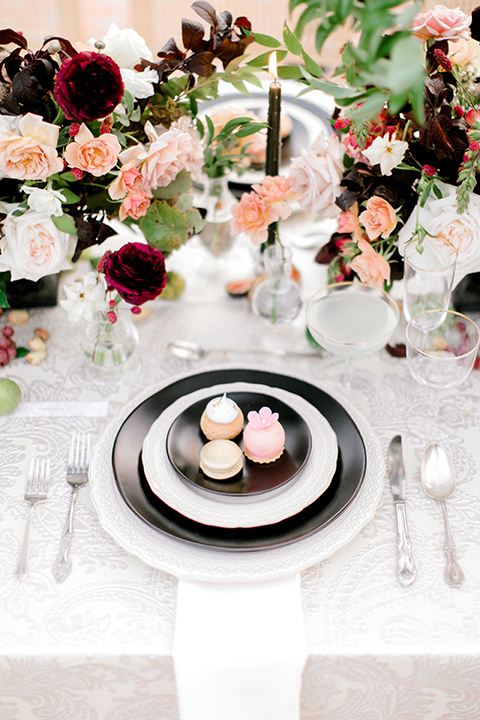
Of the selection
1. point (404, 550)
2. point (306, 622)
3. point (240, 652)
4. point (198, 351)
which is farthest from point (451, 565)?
point (198, 351)

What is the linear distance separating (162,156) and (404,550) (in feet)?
2.63

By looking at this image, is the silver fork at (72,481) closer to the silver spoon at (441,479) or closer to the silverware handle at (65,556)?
the silverware handle at (65,556)

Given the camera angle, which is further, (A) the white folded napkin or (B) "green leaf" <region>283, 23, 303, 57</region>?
(B) "green leaf" <region>283, 23, 303, 57</region>

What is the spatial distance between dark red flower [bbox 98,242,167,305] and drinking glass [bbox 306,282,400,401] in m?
0.32

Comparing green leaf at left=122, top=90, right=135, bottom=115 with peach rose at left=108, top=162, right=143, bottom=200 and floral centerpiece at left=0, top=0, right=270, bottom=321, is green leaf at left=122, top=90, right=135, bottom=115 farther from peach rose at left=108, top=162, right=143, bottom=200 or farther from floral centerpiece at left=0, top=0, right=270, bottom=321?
peach rose at left=108, top=162, right=143, bottom=200

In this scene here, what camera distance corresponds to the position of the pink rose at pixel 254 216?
4.10 ft

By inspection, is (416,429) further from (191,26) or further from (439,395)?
(191,26)

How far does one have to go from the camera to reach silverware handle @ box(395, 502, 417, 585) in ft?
→ 2.99

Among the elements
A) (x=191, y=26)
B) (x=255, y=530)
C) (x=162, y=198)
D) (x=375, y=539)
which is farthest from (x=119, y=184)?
(x=375, y=539)

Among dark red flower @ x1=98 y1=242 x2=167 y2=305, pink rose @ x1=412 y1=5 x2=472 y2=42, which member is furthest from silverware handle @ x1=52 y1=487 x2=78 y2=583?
pink rose @ x1=412 y1=5 x2=472 y2=42

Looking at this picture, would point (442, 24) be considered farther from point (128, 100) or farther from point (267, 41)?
point (128, 100)

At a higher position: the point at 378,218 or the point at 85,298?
the point at 378,218

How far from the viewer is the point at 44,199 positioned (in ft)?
3.50

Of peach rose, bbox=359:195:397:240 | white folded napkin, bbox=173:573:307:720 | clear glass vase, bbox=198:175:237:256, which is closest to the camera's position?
white folded napkin, bbox=173:573:307:720
